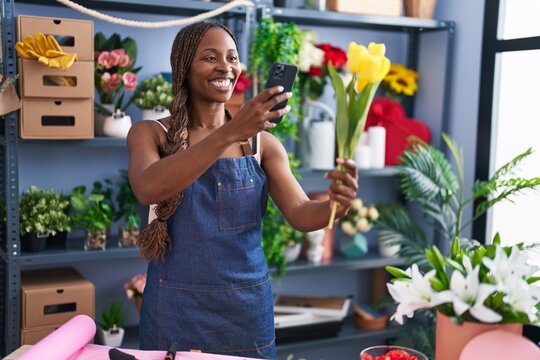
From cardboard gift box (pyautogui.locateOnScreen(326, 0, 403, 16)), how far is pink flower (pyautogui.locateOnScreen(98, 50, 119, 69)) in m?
1.06

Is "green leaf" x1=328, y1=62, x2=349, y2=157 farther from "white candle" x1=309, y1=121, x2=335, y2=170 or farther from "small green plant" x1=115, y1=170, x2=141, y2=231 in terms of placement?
"white candle" x1=309, y1=121, x2=335, y2=170

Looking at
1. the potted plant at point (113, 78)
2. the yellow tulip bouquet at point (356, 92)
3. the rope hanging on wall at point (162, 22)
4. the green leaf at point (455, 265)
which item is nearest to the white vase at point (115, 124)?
the potted plant at point (113, 78)

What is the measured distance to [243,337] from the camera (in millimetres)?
1810

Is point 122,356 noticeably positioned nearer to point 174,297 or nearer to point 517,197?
point 174,297

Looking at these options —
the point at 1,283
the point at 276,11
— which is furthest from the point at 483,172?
the point at 1,283

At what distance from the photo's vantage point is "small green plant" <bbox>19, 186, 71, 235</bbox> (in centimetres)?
255

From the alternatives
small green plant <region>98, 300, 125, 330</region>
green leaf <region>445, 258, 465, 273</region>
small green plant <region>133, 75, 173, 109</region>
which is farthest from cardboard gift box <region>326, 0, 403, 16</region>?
green leaf <region>445, 258, 465, 273</region>

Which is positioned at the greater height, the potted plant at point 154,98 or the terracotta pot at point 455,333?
the potted plant at point 154,98

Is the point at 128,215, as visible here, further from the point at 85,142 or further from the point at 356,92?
the point at 356,92

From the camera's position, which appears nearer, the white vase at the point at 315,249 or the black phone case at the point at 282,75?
the black phone case at the point at 282,75

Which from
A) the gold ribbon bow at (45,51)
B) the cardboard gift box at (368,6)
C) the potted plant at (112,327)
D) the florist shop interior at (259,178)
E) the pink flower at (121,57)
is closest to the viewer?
the florist shop interior at (259,178)

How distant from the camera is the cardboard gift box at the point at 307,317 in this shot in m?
3.07

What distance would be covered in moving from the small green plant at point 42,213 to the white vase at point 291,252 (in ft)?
3.18

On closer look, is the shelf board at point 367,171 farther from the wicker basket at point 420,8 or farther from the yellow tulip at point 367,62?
the yellow tulip at point 367,62
